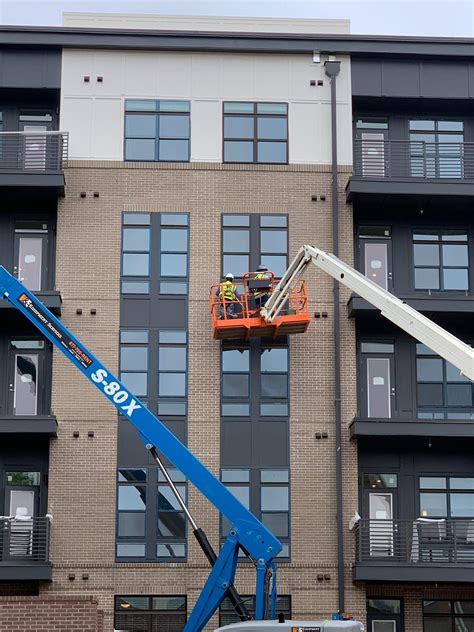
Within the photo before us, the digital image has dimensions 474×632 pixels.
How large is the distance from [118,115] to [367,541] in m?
13.0

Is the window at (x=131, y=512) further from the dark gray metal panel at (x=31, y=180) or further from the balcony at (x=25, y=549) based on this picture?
the dark gray metal panel at (x=31, y=180)

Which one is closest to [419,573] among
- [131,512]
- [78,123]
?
[131,512]

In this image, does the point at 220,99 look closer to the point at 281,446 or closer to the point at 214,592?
the point at 281,446

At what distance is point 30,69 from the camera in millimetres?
35844

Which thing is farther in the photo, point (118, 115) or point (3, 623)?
point (118, 115)

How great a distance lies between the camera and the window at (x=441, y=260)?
35625 millimetres

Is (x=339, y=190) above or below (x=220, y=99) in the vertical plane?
below

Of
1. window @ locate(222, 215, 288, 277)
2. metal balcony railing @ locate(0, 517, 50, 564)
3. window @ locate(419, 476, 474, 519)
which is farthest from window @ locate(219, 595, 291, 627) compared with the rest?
window @ locate(222, 215, 288, 277)

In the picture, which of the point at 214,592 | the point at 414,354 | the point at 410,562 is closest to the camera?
the point at 214,592

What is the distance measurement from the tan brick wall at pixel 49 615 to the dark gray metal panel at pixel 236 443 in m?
8.07

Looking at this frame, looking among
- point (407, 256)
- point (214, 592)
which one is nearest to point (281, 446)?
point (407, 256)

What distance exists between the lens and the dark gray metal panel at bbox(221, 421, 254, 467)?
33.7 metres

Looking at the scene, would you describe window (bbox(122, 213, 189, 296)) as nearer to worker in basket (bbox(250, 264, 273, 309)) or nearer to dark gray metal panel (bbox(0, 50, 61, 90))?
worker in basket (bbox(250, 264, 273, 309))

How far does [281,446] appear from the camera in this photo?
33.9m
